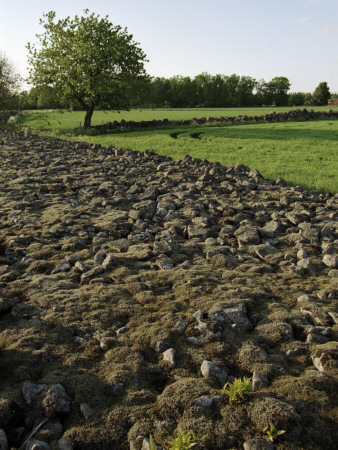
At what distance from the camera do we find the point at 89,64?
38.6 meters

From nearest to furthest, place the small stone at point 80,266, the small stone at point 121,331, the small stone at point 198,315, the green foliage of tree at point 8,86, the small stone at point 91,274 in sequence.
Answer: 1. the small stone at point 121,331
2. the small stone at point 198,315
3. the small stone at point 91,274
4. the small stone at point 80,266
5. the green foliage of tree at point 8,86

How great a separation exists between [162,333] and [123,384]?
91 cm

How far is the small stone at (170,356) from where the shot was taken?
407 cm

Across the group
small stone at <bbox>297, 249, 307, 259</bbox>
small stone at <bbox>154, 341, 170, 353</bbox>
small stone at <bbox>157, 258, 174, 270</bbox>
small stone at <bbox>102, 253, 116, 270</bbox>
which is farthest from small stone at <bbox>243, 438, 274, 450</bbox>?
small stone at <bbox>297, 249, 307, 259</bbox>

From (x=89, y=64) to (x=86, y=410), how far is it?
40335 mm

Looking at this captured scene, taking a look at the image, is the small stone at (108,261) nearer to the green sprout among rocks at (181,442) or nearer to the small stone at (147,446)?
the small stone at (147,446)

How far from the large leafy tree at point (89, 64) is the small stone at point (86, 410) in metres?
37.5

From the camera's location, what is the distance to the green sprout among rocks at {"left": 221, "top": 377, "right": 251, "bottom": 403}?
11.3ft

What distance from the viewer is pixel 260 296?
18.1 ft

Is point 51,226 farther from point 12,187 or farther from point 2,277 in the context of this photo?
point 12,187

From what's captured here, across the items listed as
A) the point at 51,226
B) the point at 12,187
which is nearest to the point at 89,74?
the point at 12,187

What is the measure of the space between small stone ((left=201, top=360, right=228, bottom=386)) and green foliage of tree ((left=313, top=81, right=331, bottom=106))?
479 feet

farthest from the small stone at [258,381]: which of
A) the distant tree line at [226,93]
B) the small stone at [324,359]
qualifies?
the distant tree line at [226,93]

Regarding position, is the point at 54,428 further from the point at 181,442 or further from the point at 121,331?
the point at 121,331
